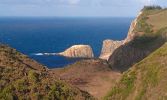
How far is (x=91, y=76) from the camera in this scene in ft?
252

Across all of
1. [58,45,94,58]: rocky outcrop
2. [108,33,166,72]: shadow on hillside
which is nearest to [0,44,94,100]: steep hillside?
[108,33,166,72]: shadow on hillside

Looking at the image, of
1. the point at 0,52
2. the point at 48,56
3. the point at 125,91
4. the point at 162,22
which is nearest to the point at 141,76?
the point at 125,91

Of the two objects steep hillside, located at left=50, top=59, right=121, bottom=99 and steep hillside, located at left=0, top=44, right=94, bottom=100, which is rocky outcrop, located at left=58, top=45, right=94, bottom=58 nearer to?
steep hillside, located at left=50, top=59, right=121, bottom=99

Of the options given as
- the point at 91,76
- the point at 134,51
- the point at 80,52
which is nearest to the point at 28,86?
the point at 91,76

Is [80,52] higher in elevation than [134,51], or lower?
lower

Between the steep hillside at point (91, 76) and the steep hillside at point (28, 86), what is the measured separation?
31040mm

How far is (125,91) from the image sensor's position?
47906 mm

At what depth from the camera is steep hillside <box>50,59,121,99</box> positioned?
67.9 m

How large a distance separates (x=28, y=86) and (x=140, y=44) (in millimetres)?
89875

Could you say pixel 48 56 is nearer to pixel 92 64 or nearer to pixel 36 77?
pixel 92 64

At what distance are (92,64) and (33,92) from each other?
5404 centimetres

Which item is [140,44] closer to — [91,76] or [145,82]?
[91,76]

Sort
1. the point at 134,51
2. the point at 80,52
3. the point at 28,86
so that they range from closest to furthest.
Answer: the point at 28,86, the point at 134,51, the point at 80,52

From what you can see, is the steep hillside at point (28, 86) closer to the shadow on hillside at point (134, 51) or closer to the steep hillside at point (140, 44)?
the steep hillside at point (140, 44)
